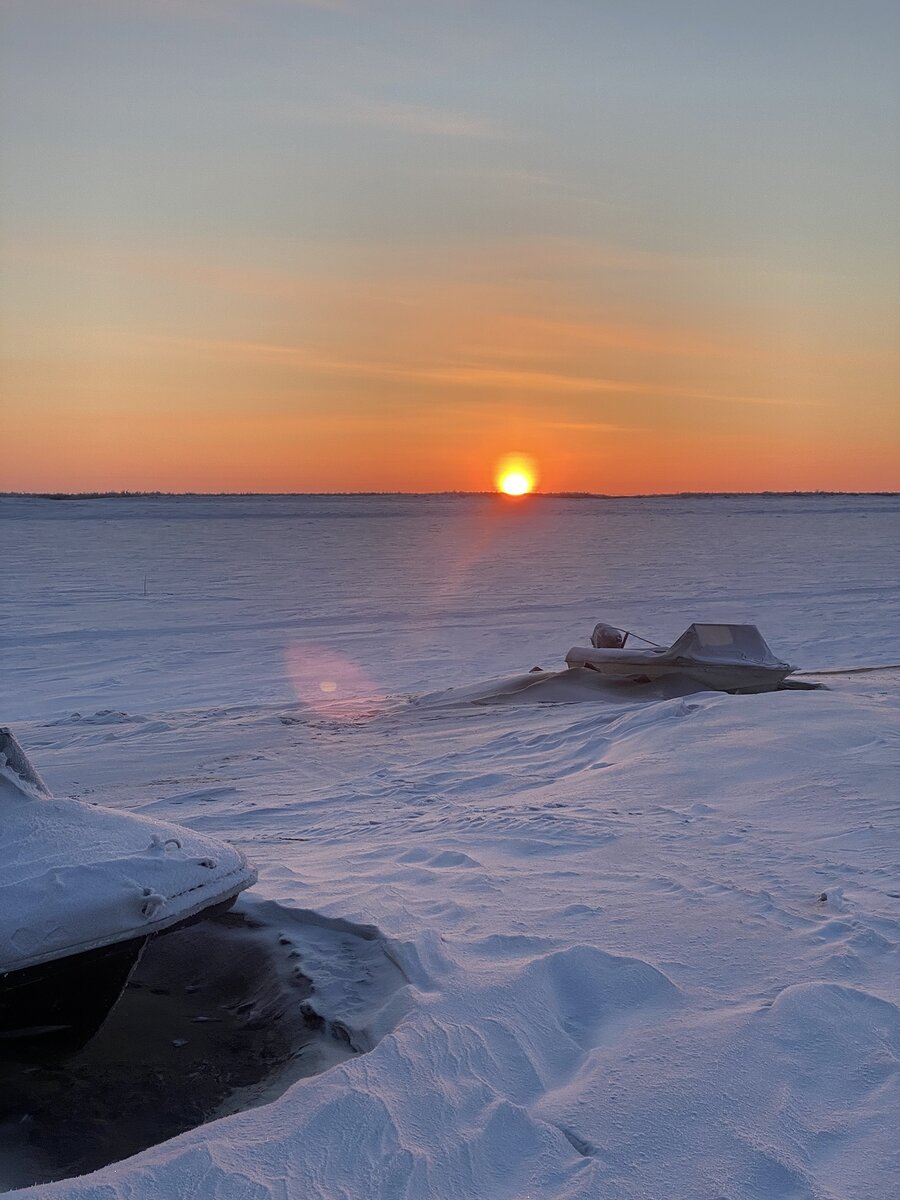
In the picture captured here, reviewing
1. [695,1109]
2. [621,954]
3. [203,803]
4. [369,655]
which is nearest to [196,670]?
[369,655]

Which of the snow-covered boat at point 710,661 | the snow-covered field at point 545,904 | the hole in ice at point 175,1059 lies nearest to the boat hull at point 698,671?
the snow-covered boat at point 710,661

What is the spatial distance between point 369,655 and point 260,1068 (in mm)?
11666

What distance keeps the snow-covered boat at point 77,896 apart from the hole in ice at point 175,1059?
0.21 meters

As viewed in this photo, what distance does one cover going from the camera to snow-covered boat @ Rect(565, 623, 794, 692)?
33.2 feet

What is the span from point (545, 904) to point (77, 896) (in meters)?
1.98

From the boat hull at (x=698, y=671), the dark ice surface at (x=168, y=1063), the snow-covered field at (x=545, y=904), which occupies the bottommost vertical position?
the dark ice surface at (x=168, y=1063)

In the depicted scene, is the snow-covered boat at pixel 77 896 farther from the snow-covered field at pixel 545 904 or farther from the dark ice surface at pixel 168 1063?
the snow-covered field at pixel 545 904

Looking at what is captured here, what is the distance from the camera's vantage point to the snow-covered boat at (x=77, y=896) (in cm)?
351

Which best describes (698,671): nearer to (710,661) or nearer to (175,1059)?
(710,661)

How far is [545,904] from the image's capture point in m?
4.67

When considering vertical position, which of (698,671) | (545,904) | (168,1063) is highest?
(698,671)

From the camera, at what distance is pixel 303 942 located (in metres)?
4.64

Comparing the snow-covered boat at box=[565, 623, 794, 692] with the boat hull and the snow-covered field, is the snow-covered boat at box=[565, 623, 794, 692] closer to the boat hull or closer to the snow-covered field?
the boat hull

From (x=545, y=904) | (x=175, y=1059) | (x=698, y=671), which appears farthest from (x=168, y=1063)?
(x=698, y=671)
